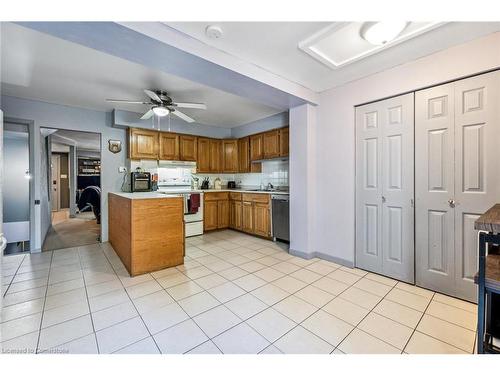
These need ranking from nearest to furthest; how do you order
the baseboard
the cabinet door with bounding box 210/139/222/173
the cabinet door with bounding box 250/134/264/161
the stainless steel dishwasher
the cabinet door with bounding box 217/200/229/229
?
the baseboard < the stainless steel dishwasher < the cabinet door with bounding box 250/134/264/161 < the cabinet door with bounding box 217/200/229/229 < the cabinet door with bounding box 210/139/222/173

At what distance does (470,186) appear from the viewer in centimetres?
204

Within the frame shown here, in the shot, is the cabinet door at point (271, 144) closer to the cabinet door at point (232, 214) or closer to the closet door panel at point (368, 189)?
the cabinet door at point (232, 214)

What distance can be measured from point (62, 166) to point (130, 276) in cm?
836

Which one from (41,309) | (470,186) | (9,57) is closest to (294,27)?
(470,186)

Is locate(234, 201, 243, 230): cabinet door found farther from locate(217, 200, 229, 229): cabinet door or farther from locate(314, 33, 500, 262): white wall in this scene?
locate(314, 33, 500, 262): white wall

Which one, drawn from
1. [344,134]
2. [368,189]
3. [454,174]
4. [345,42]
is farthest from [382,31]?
[368,189]

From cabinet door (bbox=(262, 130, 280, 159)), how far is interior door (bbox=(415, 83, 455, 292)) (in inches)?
94.8

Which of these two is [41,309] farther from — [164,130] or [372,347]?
[164,130]

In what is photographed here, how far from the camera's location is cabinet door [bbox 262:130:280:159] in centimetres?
439

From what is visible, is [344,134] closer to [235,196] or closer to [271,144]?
[271,144]

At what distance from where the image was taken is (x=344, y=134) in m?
2.93

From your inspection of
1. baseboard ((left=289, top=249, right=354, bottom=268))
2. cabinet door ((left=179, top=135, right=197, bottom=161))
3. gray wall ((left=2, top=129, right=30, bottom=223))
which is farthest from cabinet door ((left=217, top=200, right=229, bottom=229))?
gray wall ((left=2, top=129, right=30, bottom=223))

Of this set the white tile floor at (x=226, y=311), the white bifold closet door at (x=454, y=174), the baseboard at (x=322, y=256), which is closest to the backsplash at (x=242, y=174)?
the baseboard at (x=322, y=256)

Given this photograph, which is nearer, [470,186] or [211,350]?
[211,350]
